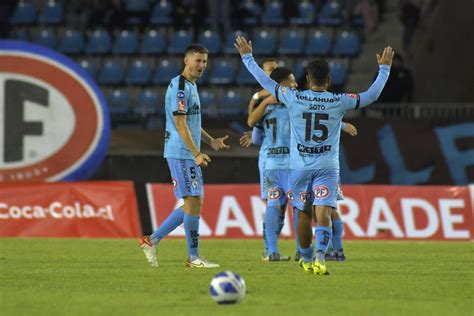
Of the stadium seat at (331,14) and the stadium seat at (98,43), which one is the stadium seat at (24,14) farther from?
the stadium seat at (331,14)

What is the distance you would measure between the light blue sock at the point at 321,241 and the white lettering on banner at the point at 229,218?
818 cm

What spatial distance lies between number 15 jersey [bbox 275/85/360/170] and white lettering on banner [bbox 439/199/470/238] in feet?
27.8

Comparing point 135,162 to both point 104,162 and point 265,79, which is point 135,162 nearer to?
point 104,162

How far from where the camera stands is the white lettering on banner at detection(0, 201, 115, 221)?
19.3 meters

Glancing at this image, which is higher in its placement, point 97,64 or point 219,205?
point 97,64

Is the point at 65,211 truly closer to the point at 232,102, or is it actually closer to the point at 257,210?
the point at 257,210

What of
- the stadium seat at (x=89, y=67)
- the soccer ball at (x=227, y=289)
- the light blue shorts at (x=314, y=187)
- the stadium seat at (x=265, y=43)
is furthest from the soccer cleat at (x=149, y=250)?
the stadium seat at (x=265, y=43)

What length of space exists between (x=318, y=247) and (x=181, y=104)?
2.18m

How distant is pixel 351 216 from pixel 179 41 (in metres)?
9.08

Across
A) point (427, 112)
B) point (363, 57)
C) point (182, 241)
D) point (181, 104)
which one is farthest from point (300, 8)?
A: point (181, 104)

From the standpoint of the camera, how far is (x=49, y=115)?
63.5 ft

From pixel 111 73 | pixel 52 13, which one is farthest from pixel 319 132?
pixel 52 13

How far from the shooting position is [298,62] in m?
25.9

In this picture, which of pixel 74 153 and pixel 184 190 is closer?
pixel 184 190
